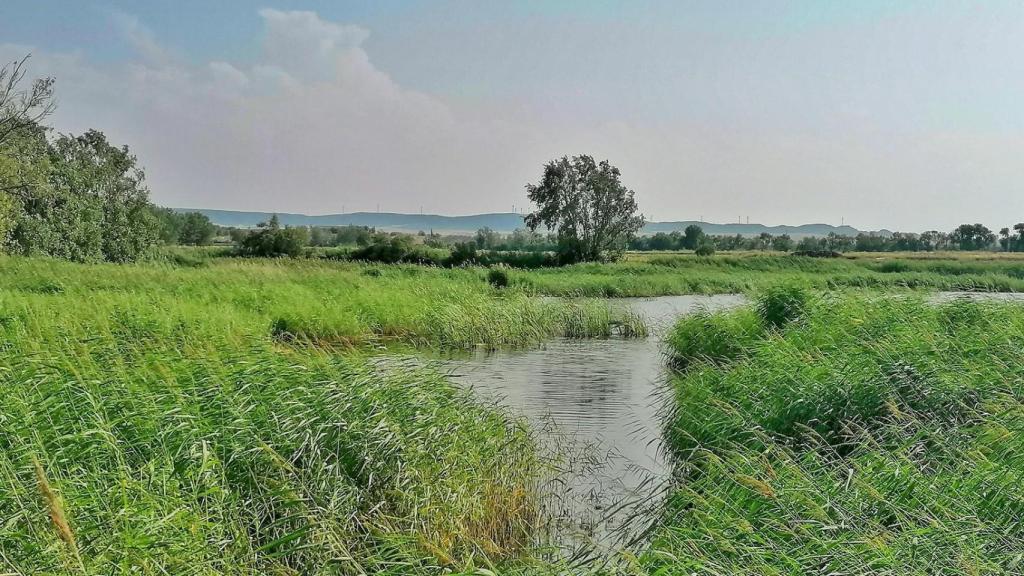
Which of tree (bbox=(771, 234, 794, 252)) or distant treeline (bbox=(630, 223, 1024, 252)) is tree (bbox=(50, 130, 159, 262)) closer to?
distant treeline (bbox=(630, 223, 1024, 252))

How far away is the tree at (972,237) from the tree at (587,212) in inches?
2834

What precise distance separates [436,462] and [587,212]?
57.8 meters

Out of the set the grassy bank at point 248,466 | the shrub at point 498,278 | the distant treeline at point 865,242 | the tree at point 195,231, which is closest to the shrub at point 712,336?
the grassy bank at point 248,466

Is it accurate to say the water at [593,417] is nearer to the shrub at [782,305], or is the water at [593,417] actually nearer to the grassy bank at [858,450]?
the grassy bank at [858,450]

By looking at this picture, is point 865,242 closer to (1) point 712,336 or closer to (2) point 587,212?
(2) point 587,212

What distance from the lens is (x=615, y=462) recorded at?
401 inches

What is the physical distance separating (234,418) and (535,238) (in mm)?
64153

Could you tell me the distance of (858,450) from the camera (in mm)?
7438

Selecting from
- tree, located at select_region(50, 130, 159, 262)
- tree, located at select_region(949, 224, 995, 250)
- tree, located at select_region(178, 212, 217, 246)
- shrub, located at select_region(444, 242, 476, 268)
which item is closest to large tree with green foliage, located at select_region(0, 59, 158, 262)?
tree, located at select_region(50, 130, 159, 262)

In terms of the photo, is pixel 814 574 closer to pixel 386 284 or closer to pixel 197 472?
pixel 197 472

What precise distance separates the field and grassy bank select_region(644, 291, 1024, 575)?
32 mm

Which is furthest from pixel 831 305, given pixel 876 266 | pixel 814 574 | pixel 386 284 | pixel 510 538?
pixel 876 266

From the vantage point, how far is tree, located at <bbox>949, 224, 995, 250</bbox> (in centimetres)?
11462

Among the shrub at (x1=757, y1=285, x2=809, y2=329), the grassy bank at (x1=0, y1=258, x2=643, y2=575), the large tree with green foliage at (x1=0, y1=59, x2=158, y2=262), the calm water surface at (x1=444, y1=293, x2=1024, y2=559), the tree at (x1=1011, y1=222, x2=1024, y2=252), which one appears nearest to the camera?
the grassy bank at (x1=0, y1=258, x2=643, y2=575)
